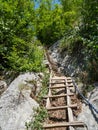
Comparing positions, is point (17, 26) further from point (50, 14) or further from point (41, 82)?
point (50, 14)

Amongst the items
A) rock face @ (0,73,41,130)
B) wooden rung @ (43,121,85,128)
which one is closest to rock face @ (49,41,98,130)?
wooden rung @ (43,121,85,128)

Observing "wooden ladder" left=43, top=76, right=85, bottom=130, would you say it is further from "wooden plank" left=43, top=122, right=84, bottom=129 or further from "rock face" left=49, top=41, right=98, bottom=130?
"rock face" left=49, top=41, right=98, bottom=130

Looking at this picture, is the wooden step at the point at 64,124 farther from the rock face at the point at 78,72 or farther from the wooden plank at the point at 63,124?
the rock face at the point at 78,72

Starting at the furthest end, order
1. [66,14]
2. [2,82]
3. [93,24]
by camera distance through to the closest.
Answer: [66,14] → [93,24] → [2,82]

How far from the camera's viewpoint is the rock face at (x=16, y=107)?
5.53 m

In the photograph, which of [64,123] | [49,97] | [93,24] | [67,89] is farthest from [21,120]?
[93,24]

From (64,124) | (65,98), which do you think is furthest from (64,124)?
(65,98)

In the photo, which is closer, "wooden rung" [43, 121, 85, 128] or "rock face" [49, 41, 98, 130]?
"wooden rung" [43, 121, 85, 128]

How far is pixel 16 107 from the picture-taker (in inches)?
243

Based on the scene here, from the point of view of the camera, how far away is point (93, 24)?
10.7 metres

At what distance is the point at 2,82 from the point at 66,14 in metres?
11.5

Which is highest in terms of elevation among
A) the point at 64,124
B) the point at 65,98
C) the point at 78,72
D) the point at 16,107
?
the point at 78,72

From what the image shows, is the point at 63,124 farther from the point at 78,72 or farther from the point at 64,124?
the point at 78,72

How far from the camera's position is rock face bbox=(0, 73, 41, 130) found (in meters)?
5.53
